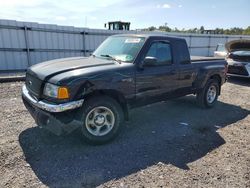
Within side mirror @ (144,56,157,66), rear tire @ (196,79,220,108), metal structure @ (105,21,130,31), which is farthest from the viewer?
metal structure @ (105,21,130,31)

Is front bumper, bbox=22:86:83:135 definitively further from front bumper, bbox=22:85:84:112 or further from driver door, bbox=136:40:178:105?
driver door, bbox=136:40:178:105

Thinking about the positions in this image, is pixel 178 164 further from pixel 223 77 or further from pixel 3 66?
pixel 3 66

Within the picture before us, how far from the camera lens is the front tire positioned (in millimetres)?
3893

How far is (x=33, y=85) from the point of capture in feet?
13.6

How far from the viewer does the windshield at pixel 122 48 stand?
4.61 meters

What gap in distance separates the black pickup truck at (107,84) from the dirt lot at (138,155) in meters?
0.43

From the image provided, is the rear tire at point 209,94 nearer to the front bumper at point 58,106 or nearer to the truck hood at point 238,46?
the front bumper at point 58,106

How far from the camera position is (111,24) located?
678 inches

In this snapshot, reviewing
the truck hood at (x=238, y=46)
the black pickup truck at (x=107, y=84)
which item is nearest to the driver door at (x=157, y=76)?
the black pickup truck at (x=107, y=84)

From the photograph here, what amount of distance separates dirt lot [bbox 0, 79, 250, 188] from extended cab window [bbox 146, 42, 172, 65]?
1.42 meters

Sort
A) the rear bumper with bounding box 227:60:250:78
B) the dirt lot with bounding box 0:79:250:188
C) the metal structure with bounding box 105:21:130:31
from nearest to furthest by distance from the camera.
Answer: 1. the dirt lot with bounding box 0:79:250:188
2. the rear bumper with bounding box 227:60:250:78
3. the metal structure with bounding box 105:21:130:31

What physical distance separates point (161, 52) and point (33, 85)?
2.68m

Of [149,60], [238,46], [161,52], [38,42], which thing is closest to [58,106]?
[149,60]

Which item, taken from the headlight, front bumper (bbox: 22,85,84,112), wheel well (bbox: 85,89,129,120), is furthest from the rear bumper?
the headlight
